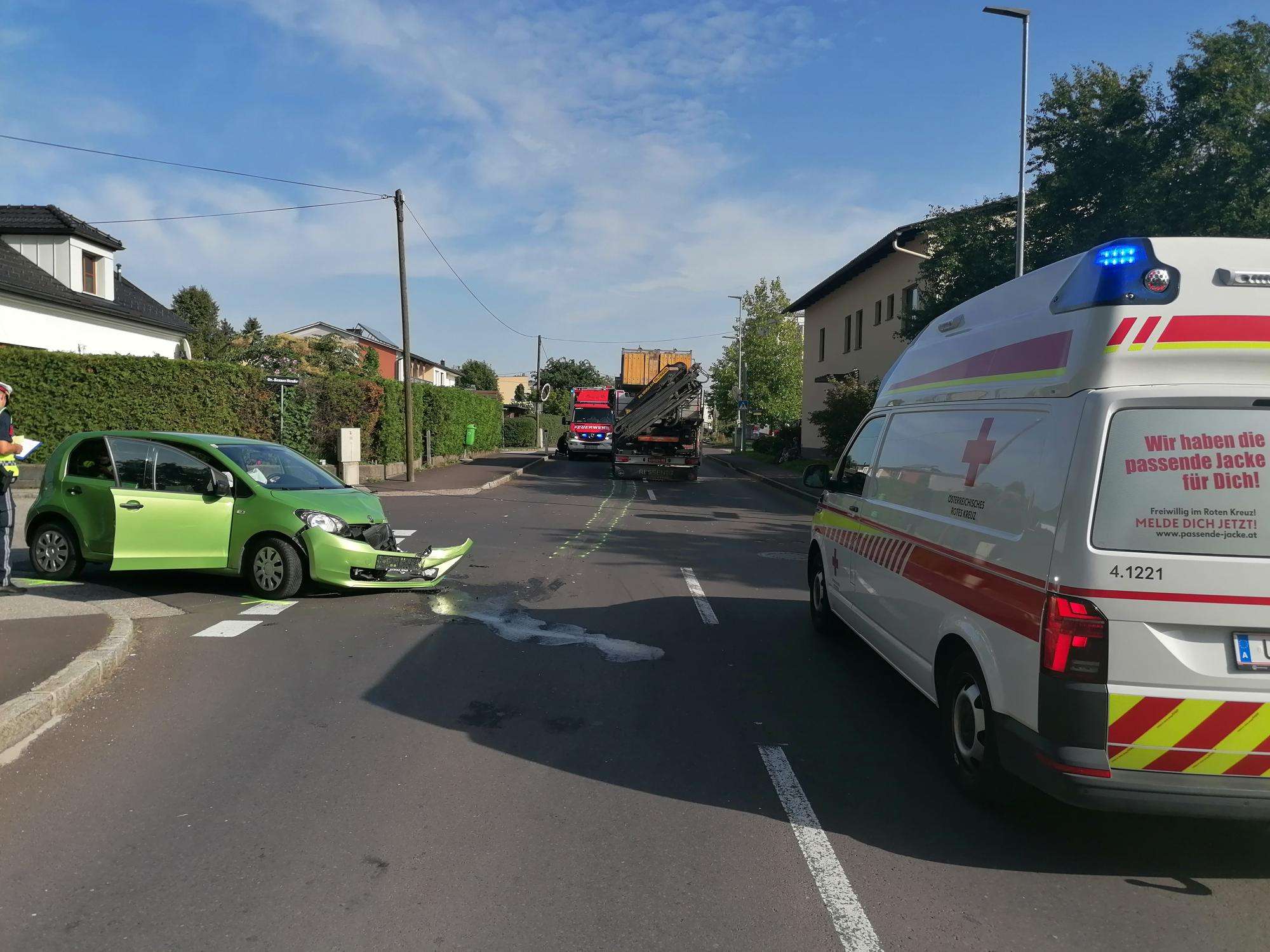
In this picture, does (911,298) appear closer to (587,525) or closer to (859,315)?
(859,315)

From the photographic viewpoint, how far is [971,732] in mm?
4316

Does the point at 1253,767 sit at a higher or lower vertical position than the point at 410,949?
higher

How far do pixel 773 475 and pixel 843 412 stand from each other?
6.46m

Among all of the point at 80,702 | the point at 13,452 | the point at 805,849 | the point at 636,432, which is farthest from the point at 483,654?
the point at 636,432

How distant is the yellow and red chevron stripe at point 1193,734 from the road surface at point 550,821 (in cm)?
50

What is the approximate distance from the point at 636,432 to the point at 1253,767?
2370 centimetres

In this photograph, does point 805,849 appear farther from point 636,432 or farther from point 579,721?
point 636,432

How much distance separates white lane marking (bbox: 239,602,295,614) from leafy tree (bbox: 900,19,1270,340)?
1258cm

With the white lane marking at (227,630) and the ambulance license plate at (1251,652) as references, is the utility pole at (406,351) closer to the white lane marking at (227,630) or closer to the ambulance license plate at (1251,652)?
the white lane marking at (227,630)

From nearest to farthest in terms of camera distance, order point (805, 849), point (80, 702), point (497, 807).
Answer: point (805, 849) → point (497, 807) → point (80, 702)

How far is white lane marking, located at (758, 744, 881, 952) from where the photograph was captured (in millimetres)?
3141

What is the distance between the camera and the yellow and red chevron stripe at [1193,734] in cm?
339

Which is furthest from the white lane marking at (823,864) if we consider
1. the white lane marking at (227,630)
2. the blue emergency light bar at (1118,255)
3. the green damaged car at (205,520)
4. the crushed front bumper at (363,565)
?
the green damaged car at (205,520)

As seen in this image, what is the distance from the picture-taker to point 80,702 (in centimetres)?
558
